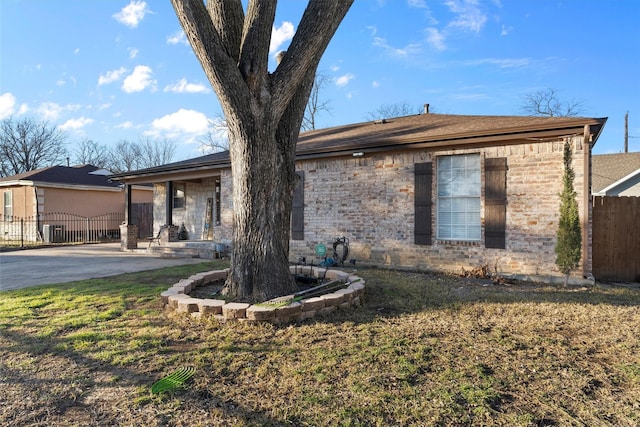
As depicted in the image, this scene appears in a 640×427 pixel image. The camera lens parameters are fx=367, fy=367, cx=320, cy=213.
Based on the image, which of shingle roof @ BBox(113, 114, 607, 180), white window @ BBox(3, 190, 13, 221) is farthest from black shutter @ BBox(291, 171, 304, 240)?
white window @ BBox(3, 190, 13, 221)

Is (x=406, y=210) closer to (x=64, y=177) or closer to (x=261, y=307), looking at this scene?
(x=261, y=307)

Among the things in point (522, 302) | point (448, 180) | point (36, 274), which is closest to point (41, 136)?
point (36, 274)

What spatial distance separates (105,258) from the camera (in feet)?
35.5

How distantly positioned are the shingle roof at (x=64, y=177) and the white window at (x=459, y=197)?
1534cm

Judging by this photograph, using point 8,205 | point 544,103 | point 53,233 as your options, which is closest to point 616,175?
point 544,103

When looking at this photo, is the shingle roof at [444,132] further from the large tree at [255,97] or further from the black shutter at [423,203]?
the large tree at [255,97]

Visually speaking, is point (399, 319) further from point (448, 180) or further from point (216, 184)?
point (216, 184)

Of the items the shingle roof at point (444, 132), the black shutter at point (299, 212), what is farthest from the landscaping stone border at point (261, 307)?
the black shutter at point (299, 212)

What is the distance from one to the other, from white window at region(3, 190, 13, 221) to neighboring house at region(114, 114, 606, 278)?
17.6m

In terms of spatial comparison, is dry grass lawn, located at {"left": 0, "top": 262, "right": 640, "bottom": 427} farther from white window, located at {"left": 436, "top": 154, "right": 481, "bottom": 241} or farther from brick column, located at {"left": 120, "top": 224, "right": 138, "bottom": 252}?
brick column, located at {"left": 120, "top": 224, "right": 138, "bottom": 252}

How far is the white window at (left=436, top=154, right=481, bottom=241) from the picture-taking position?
746 cm

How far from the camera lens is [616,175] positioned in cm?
1838

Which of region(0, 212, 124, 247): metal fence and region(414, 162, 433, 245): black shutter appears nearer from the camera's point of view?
region(414, 162, 433, 245): black shutter

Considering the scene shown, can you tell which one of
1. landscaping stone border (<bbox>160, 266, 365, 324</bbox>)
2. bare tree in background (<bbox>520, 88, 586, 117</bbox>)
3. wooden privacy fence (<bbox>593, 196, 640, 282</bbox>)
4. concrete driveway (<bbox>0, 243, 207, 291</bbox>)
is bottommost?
concrete driveway (<bbox>0, 243, 207, 291</bbox>)
